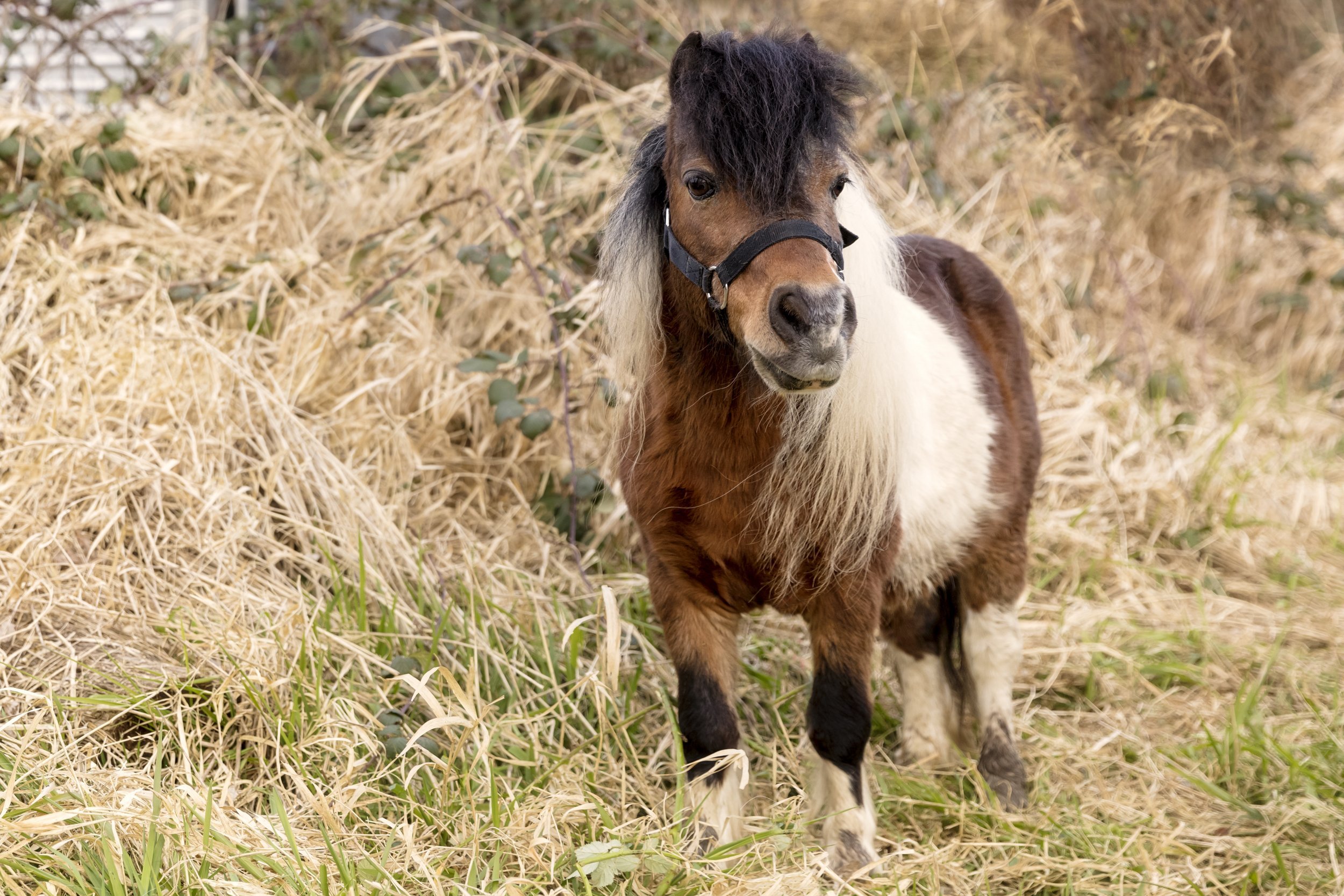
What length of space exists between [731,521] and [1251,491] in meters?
3.34

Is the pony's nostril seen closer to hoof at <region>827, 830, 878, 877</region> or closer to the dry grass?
the dry grass

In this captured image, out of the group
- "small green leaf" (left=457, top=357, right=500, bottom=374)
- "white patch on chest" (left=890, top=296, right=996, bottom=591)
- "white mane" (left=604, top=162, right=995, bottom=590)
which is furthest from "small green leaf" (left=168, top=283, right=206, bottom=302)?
"white patch on chest" (left=890, top=296, right=996, bottom=591)

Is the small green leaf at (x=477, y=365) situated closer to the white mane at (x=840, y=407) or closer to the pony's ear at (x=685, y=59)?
the white mane at (x=840, y=407)

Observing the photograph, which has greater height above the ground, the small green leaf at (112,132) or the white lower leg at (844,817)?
the small green leaf at (112,132)

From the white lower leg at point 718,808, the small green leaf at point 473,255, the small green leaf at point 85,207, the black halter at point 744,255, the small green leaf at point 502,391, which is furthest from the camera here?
the small green leaf at point 85,207

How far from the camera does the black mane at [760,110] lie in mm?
2113

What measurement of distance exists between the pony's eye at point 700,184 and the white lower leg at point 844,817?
1.34 meters

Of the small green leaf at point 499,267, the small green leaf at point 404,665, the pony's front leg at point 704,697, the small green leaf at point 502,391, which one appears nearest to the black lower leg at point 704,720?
the pony's front leg at point 704,697

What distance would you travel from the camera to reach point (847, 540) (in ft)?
8.11

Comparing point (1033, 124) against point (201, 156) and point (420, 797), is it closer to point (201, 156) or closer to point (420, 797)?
point (201, 156)

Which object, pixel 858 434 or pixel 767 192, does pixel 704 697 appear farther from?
pixel 767 192

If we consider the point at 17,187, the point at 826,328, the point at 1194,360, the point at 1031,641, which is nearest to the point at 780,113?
the point at 826,328

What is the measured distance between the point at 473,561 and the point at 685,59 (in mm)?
1781

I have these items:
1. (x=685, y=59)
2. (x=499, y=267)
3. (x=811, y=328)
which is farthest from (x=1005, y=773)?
(x=499, y=267)
